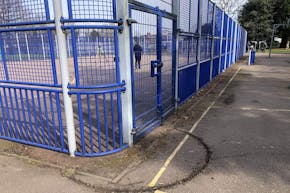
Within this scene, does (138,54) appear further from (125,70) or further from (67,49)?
(67,49)

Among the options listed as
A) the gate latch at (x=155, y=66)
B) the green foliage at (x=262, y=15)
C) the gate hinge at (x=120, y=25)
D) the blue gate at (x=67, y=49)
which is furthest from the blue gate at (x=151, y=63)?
the green foliage at (x=262, y=15)

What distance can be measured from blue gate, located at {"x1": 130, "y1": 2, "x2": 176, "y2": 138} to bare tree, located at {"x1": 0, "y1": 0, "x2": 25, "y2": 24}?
1.77 meters

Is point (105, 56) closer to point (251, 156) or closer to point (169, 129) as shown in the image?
point (169, 129)

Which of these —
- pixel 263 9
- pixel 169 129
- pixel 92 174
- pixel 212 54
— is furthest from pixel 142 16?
pixel 263 9

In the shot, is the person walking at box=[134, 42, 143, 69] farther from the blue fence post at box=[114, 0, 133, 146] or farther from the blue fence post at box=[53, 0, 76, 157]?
the blue fence post at box=[53, 0, 76, 157]

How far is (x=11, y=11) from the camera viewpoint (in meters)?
3.82

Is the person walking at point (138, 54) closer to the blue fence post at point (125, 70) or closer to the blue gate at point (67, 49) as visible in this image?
the blue fence post at point (125, 70)

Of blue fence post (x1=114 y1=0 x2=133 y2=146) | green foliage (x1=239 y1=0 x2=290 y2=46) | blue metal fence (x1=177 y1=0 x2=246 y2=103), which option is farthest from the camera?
green foliage (x1=239 y1=0 x2=290 y2=46)

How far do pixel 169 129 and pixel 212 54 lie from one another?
263 inches

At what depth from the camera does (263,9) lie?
49094mm

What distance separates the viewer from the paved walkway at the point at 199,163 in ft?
10.5

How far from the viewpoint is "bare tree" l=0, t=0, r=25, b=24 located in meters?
3.70

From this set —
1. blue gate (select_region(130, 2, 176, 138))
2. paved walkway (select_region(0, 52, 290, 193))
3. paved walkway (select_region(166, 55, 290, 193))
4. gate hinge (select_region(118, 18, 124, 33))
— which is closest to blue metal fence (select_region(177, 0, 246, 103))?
blue gate (select_region(130, 2, 176, 138))

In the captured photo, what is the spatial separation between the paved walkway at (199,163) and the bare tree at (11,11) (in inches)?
93.0
